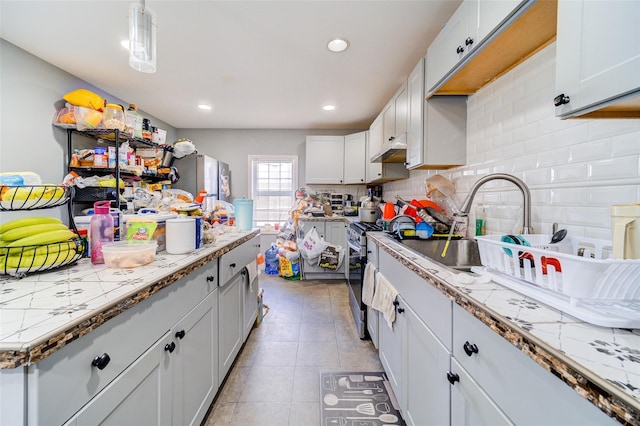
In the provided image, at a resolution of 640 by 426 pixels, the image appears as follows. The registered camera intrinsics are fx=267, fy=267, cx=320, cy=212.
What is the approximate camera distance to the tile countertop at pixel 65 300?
52 cm

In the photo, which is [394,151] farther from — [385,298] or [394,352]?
[394,352]

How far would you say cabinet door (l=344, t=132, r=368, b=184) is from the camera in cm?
414

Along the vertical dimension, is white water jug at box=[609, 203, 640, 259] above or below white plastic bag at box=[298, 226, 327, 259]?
above

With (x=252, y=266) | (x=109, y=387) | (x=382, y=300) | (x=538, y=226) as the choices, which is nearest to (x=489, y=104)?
A: (x=538, y=226)

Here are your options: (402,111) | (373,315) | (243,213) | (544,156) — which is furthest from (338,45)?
(373,315)

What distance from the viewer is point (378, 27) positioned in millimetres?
1929

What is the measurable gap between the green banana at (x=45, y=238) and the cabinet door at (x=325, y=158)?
3.55 metres

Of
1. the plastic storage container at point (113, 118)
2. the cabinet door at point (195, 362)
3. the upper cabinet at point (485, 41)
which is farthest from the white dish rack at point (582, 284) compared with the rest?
the plastic storage container at point (113, 118)

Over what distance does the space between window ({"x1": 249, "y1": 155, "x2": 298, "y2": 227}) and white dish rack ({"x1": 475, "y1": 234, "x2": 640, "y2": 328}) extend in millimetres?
4170

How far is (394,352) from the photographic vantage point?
1.54 meters

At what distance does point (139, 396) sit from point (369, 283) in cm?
152

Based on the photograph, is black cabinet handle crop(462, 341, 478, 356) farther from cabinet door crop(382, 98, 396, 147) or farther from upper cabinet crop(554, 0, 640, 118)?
cabinet door crop(382, 98, 396, 147)

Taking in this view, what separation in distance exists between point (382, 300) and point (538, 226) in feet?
2.98

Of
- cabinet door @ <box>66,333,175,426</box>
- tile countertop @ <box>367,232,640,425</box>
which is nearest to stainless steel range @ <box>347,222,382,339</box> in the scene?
tile countertop @ <box>367,232,640,425</box>
